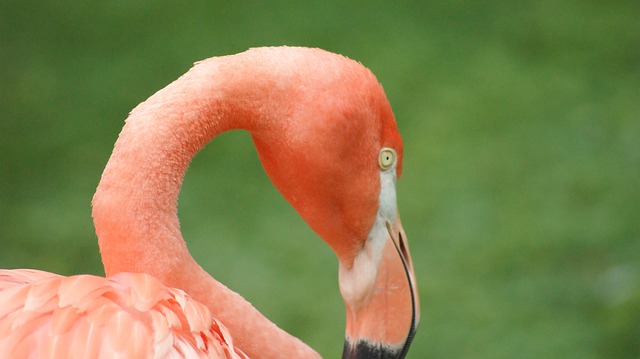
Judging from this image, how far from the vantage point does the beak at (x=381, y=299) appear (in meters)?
2.32

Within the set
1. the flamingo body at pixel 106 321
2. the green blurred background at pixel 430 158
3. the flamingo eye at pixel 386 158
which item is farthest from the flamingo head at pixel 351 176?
the green blurred background at pixel 430 158

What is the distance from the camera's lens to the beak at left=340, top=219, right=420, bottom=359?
2322 mm

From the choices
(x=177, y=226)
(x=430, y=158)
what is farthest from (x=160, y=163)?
(x=430, y=158)

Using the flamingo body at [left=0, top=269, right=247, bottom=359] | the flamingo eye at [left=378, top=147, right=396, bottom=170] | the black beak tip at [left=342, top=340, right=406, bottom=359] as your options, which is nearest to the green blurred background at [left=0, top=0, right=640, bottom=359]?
the black beak tip at [left=342, top=340, right=406, bottom=359]

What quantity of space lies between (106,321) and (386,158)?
810 millimetres

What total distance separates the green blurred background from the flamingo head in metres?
1.91

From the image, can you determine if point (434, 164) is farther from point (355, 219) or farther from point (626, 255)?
point (355, 219)

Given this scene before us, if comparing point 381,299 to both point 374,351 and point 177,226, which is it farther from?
point 177,226

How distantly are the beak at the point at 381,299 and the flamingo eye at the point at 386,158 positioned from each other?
0.16m

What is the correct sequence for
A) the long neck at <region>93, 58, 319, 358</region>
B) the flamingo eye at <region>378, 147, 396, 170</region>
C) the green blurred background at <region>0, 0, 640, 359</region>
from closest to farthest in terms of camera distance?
1. the long neck at <region>93, 58, 319, 358</region>
2. the flamingo eye at <region>378, 147, 396, 170</region>
3. the green blurred background at <region>0, 0, 640, 359</region>

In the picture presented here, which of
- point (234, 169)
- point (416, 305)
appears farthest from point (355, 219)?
A: point (234, 169)

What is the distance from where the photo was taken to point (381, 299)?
233 centimetres

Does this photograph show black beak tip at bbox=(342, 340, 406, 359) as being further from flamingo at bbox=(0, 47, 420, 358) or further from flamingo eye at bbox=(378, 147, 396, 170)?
flamingo eye at bbox=(378, 147, 396, 170)

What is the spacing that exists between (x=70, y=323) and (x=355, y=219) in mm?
764
